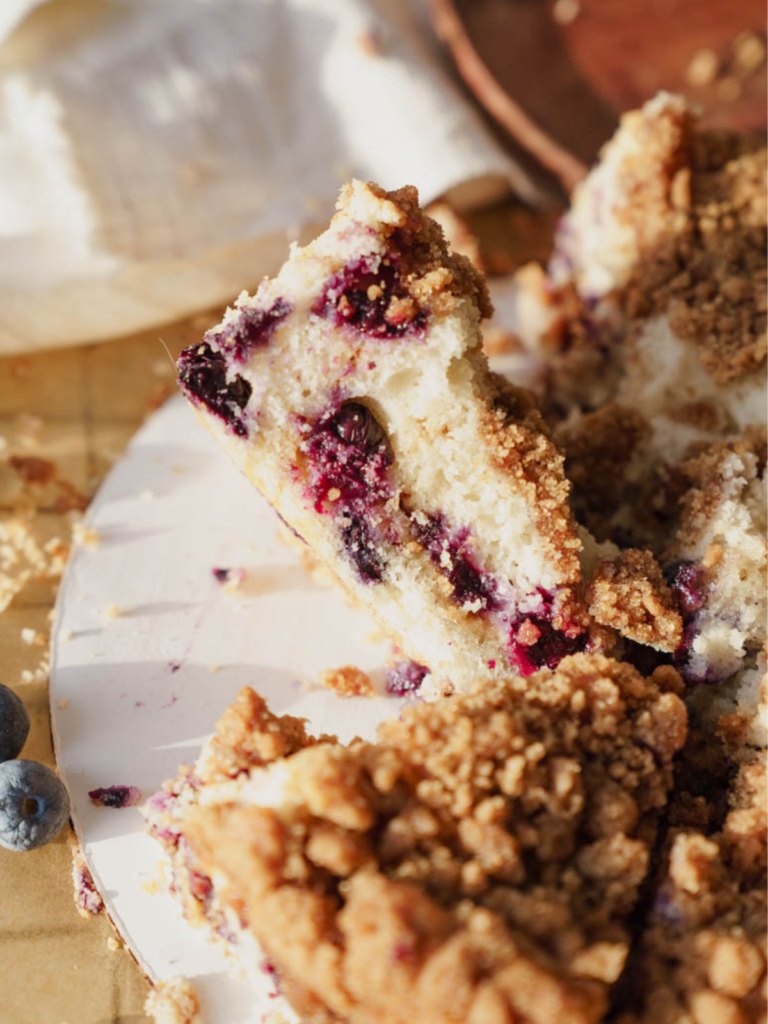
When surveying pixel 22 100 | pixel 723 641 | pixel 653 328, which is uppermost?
pixel 22 100

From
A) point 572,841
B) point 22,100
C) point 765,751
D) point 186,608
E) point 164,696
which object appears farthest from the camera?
point 22,100

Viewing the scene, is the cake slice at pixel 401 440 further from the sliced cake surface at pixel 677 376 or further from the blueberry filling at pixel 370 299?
the sliced cake surface at pixel 677 376

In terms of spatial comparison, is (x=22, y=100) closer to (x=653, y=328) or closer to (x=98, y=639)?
(x=98, y=639)

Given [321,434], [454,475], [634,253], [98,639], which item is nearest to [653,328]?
[634,253]

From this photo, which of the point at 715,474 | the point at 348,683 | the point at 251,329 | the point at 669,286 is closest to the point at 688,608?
the point at 715,474

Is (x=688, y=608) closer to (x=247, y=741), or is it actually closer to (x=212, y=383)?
(x=247, y=741)
